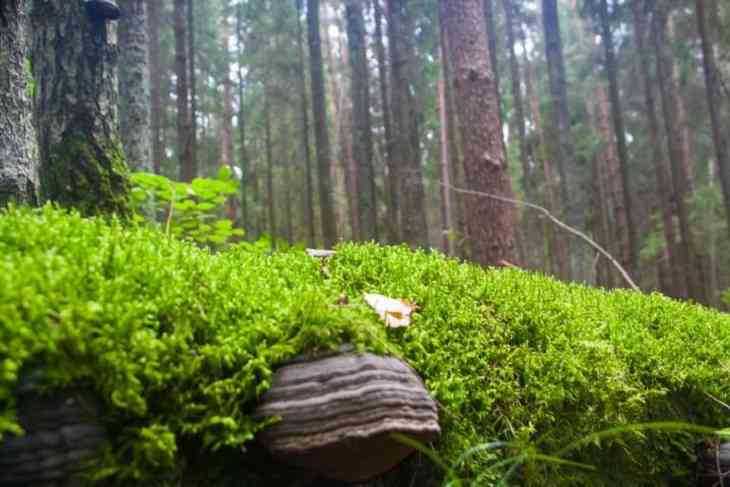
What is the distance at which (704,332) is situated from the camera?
9.05 feet

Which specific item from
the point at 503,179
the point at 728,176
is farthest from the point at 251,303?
the point at 728,176

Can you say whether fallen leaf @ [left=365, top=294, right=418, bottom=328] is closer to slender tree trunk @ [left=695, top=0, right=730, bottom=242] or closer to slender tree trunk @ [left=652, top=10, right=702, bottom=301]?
slender tree trunk @ [left=695, top=0, right=730, bottom=242]

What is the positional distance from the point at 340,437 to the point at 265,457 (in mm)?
281

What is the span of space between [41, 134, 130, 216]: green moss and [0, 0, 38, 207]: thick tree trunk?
0.75 meters

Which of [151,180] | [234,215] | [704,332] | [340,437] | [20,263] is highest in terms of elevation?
[234,215]

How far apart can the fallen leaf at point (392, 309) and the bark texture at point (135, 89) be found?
4.11 m

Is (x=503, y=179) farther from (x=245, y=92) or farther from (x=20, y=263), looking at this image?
(x=245, y=92)

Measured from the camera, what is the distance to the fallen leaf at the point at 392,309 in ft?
5.24

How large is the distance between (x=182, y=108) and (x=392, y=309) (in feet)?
30.3

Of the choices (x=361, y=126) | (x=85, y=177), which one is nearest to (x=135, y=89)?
(x=85, y=177)

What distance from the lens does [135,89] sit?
5.30 meters

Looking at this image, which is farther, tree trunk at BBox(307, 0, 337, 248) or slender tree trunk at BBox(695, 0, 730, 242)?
tree trunk at BBox(307, 0, 337, 248)

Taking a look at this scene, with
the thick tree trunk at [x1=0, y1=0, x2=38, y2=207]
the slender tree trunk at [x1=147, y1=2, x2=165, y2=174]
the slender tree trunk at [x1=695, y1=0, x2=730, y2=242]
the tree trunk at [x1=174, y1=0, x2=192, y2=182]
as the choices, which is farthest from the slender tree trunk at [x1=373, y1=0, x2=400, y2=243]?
the thick tree trunk at [x1=0, y1=0, x2=38, y2=207]

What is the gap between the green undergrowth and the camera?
1058 millimetres
